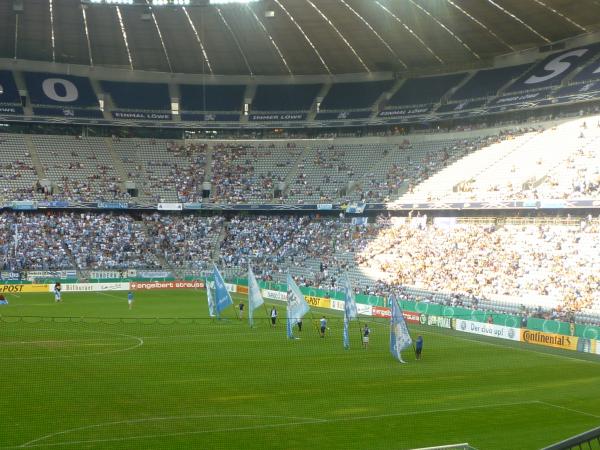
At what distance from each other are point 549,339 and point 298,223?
38.4 m

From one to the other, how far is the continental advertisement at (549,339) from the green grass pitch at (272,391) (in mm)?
1204

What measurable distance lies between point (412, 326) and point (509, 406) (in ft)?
69.7

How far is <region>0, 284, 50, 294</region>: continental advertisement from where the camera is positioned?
5934 centimetres

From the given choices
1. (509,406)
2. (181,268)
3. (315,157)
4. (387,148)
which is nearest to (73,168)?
(181,268)

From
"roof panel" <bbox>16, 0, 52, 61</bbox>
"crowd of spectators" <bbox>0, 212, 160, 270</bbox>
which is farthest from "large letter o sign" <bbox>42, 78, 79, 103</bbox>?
"crowd of spectators" <bbox>0, 212, 160, 270</bbox>

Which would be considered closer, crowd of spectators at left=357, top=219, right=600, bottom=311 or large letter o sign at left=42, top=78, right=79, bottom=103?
crowd of spectators at left=357, top=219, right=600, bottom=311

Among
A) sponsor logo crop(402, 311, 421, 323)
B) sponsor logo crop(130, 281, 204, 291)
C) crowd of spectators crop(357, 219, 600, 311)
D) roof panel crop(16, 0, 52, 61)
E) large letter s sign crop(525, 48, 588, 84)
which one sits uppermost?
roof panel crop(16, 0, 52, 61)

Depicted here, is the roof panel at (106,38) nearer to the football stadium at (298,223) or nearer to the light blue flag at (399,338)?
the football stadium at (298,223)

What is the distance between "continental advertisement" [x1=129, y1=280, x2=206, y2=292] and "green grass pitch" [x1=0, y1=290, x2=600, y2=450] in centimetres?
2377

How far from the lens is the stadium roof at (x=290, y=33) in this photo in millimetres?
57812

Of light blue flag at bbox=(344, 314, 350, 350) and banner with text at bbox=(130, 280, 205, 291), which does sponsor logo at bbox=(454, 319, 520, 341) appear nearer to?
light blue flag at bbox=(344, 314, 350, 350)

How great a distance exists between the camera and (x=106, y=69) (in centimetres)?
7944

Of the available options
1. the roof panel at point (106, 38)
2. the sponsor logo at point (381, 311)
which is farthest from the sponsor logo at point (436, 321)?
the roof panel at point (106, 38)

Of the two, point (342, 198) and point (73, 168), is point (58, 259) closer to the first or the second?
point (73, 168)
